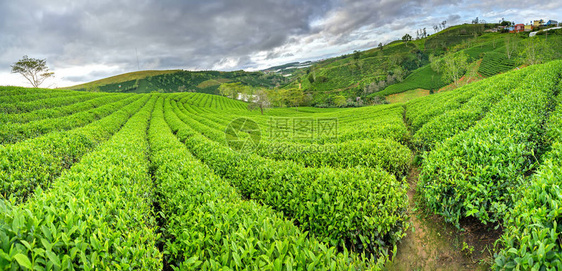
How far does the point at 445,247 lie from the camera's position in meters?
4.30

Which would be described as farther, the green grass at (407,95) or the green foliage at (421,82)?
the green foliage at (421,82)

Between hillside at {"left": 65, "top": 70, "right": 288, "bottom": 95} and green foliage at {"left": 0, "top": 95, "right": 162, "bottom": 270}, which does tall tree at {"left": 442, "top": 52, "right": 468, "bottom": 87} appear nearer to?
green foliage at {"left": 0, "top": 95, "right": 162, "bottom": 270}

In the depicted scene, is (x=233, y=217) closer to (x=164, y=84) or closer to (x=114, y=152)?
(x=114, y=152)

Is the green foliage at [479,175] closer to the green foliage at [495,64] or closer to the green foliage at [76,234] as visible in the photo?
the green foliage at [76,234]

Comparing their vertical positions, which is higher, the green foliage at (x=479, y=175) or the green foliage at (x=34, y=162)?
the green foliage at (x=34, y=162)

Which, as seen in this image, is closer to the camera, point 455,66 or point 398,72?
point 455,66

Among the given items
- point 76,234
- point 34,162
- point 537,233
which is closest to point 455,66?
point 537,233

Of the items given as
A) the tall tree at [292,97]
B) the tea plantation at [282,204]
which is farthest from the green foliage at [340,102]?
the tea plantation at [282,204]

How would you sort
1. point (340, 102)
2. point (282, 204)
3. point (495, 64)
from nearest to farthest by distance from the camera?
point (282, 204), point (495, 64), point (340, 102)

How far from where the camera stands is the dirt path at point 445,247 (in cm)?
387

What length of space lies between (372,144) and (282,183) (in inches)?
185

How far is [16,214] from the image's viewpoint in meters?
2.42

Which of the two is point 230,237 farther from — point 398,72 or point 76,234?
point 398,72

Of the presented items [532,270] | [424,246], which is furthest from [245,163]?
[532,270]
